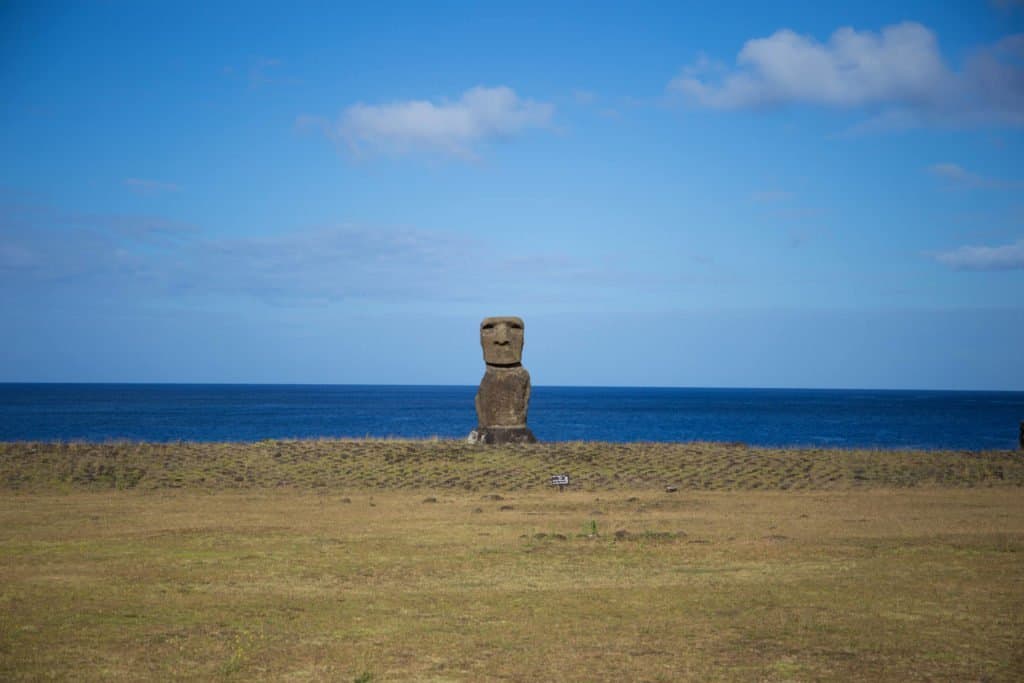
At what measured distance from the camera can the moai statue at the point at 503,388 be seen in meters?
30.7

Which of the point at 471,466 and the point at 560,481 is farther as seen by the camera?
the point at 471,466

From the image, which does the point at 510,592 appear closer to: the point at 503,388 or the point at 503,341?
the point at 503,388

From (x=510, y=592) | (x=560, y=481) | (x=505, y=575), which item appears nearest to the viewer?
(x=510, y=592)

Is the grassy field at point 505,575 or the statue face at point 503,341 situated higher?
the statue face at point 503,341

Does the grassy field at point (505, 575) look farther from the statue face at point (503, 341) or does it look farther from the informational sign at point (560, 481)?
the statue face at point (503, 341)

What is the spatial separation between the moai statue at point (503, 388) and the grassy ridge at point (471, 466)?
3.15ft

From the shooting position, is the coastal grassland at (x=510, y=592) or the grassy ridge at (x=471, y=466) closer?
the coastal grassland at (x=510, y=592)

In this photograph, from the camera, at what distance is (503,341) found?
101ft

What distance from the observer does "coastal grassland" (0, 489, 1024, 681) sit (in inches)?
350

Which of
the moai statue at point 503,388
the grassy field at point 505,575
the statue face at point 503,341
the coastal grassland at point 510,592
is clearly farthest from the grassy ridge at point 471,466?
the coastal grassland at point 510,592

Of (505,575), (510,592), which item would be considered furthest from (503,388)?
(510,592)

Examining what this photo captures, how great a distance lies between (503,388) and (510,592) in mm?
18880

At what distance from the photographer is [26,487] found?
73.7ft

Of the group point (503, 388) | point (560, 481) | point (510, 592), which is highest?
point (503, 388)
